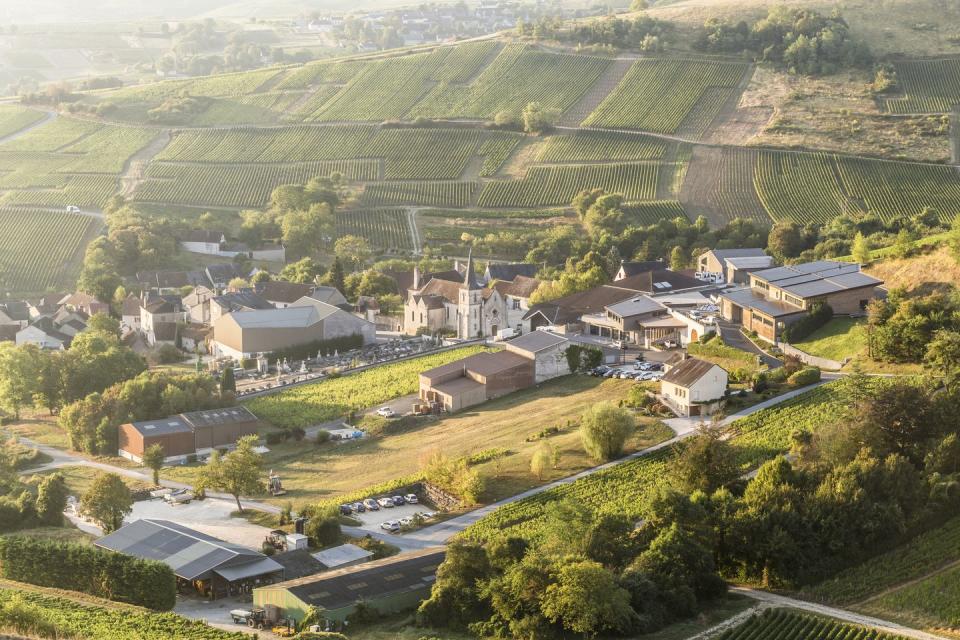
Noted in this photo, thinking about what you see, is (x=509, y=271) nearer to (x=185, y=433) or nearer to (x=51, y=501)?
(x=185, y=433)

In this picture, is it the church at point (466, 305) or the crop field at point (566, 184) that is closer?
the church at point (466, 305)

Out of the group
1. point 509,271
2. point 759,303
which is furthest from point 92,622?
point 509,271

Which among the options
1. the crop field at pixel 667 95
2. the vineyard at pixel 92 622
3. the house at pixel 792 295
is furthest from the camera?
the crop field at pixel 667 95

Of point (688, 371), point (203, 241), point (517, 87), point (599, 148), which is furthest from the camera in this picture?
point (517, 87)

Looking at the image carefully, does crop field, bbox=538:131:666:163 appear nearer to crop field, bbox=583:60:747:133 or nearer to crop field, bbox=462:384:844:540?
crop field, bbox=583:60:747:133

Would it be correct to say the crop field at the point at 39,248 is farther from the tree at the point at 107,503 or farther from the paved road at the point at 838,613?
the paved road at the point at 838,613

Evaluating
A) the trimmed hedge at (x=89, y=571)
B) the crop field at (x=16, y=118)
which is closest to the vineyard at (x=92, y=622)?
the trimmed hedge at (x=89, y=571)
